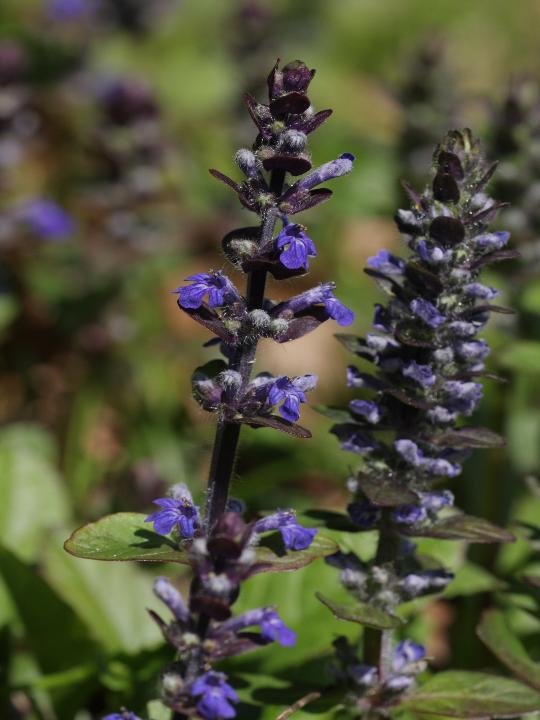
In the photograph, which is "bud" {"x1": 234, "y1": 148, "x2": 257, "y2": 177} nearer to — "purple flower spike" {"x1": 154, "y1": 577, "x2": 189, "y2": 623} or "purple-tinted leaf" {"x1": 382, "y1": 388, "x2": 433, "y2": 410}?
"purple-tinted leaf" {"x1": 382, "y1": 388, "x2": 433, "y2": 410}

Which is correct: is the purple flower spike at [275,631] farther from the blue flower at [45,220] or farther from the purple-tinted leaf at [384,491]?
the blue flower at [45,220]

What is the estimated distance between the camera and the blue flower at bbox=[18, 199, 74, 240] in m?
5.29

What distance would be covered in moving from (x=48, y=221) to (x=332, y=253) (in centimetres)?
214

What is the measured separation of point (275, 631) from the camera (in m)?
2.02

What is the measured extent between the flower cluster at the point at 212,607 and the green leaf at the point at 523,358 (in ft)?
4.74

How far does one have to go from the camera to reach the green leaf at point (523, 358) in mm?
3391

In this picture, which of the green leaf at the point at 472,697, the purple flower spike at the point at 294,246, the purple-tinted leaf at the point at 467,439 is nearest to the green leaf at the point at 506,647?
the green leaf at the point at 472,697

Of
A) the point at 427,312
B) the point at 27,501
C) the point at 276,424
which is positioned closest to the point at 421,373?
the point at 427,312

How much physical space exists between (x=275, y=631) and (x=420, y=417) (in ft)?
2.37

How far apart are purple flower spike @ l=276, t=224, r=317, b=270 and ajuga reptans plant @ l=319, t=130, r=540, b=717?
13.1 inches

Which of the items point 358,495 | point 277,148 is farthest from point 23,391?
point 277,148

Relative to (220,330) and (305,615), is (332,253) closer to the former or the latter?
(305,615)

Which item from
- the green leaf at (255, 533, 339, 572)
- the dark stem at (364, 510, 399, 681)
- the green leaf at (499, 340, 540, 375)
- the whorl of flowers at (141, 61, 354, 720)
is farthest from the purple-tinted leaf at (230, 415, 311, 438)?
the green leaf at (499, 340, 540, 375)

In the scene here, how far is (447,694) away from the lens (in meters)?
2.63
